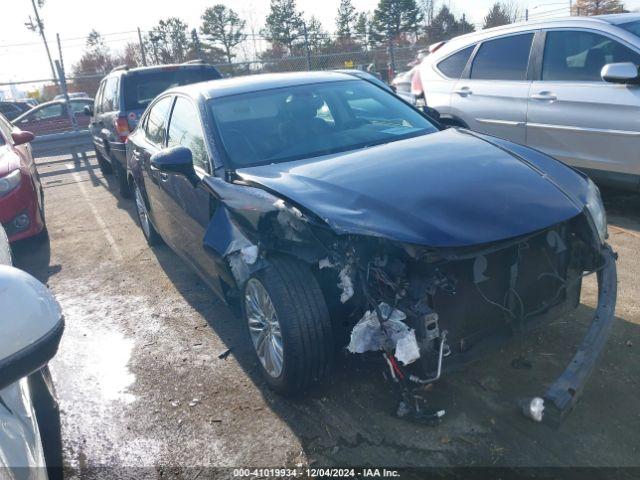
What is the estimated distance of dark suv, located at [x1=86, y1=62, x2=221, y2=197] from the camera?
7.82m

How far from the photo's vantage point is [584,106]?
504cm

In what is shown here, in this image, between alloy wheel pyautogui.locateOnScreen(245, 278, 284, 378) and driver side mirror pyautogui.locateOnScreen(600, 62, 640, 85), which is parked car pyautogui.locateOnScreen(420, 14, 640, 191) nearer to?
driver side mirror pyautogui.locateOnScreen(600, 62, 640, 85)

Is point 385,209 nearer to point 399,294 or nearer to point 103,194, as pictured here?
point 399,294

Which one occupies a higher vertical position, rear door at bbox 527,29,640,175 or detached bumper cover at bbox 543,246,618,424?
rear door at bbox 527,29,640,175

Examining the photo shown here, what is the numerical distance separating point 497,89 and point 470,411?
415 centimetres

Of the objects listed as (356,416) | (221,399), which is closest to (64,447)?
(221,399)

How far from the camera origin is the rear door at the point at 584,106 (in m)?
4.75

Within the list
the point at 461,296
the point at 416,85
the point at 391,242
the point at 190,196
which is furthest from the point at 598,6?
the point at 391,242

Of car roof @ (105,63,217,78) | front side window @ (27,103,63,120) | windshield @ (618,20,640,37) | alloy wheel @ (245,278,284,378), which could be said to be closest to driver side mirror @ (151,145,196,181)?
alloy wheel @ (245,278,284,378)

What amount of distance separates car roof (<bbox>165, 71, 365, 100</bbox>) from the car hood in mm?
975

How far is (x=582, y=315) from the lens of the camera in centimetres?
353

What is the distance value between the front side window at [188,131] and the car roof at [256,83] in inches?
4.7

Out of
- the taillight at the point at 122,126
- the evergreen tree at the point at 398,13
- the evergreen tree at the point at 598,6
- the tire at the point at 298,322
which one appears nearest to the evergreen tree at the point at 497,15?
the evergreen tree at the point at 598,6

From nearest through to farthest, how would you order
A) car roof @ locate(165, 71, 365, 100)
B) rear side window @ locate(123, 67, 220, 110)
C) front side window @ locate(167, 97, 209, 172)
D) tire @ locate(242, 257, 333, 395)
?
tire @ locate(242, 257, 333, 395) → front side window @ locate(167, 97, 209, 172) → car roof @ locate(165, 71, 365, 100) → rear side window @ locate(123, 67, 220, 110)
